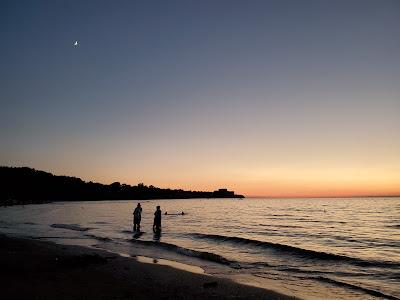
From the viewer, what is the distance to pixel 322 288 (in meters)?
14.0

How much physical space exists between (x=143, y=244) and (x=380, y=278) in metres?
16.1

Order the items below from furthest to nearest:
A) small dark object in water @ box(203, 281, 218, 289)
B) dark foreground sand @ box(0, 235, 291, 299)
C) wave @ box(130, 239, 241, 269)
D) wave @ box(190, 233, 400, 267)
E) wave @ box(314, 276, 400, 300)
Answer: wave @ box(190, 233, 400, 267) < wave @ box(130, 239, 241, 269) < wave @ box(314, 276, 400, 300) < small dark object in water @ box(203, 281, 218, 289) < dark foreground sand @ box(0, 235, 291, 299)

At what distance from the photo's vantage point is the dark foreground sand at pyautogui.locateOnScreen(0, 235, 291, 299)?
33.8 ft

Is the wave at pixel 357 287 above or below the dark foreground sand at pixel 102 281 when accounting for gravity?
below

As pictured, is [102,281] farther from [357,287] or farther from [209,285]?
[357,287]

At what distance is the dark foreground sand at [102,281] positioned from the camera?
33.8 feet

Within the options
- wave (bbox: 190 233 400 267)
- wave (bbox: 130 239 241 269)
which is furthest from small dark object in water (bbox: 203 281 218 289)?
wave (bbox: 190 233 400 267)

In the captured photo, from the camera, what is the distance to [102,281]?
11914 millimetres

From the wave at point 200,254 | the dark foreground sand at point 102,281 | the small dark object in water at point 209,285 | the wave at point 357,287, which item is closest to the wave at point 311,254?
the wave at point 357,287

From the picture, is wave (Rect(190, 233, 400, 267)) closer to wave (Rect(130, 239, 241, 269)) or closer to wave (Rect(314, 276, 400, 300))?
wave (Rect(314, 276, 400, 300))

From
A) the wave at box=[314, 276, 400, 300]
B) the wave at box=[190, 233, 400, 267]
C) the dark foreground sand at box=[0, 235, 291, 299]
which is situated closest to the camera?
the dark foreground sand at box=[0, 235, 291, 299]

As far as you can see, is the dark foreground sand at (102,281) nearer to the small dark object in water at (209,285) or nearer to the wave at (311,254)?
the small dark object in water at (209,285)

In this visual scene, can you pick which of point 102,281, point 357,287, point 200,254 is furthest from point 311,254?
point 102,281

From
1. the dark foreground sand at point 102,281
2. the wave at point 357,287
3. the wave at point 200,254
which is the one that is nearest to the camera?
the dark foreground sand at point 102,281
